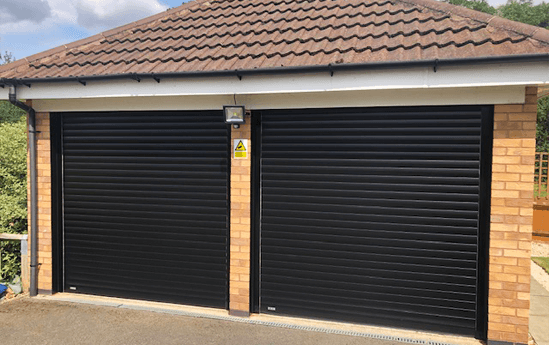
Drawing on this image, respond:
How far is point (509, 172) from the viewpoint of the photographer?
445 cm

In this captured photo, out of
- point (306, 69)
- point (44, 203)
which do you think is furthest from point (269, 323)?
point (44, 203)

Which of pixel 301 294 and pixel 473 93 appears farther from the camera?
pixel 301 294

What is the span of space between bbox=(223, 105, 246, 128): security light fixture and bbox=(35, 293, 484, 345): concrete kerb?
2.46m

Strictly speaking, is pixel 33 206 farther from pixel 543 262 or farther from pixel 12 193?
pixel 543 262

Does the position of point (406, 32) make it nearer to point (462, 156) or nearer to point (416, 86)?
point (416, 86)

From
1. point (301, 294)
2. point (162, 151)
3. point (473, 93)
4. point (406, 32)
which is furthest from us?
point (162, 151)

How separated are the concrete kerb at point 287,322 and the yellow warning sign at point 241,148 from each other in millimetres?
2057

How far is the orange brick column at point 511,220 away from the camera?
438cm

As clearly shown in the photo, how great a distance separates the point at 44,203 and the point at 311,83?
426 centimetres

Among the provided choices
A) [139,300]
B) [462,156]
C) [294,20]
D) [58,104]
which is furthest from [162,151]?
[462,156]

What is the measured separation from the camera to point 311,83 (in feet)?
14.8

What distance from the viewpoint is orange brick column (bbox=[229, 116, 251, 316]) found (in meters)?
5.27

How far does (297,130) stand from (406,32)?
1.72m

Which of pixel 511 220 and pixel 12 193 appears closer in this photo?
pixel 511 220
